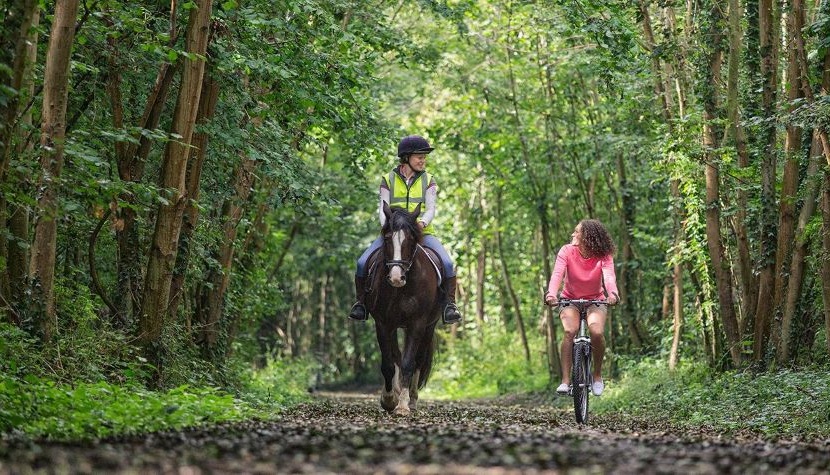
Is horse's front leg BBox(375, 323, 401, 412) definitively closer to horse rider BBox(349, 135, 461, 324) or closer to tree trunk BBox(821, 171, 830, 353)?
horse rider BBox(349, 135, 461, 324)

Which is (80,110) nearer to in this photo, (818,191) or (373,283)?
(373,283)

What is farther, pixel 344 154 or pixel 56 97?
pixel 344 154

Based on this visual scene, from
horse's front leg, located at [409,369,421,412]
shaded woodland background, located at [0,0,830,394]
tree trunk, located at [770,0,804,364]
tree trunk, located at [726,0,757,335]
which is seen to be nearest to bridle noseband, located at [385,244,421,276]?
horse's front leg, located at [409,369,421,412]

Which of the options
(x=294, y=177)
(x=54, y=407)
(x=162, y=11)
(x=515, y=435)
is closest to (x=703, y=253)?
(x=294, y=177)

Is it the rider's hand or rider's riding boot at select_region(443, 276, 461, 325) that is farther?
rider's riding boot at select_region(443, 276, 461, 325)

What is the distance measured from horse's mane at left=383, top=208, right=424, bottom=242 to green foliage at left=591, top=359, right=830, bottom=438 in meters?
4.11

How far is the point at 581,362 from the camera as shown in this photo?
43.8 feet

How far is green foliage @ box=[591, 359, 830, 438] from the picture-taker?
43.8 ft

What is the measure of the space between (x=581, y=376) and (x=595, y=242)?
1.52 meters

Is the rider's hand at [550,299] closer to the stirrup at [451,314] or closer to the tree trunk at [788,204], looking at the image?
the stirrup at [451,314]

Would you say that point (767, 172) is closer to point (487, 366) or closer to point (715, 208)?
point (715, 208)

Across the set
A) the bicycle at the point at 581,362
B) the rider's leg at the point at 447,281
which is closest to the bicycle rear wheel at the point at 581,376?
the bicycle at the point at 581,362

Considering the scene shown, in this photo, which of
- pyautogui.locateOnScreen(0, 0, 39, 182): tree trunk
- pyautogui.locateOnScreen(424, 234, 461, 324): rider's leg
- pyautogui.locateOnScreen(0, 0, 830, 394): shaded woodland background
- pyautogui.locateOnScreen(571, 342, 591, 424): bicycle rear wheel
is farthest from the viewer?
pyautogui.locateOnScreen(424, 234, 461, 324): rider's leg

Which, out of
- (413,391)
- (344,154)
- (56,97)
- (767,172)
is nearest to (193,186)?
(413,391)
